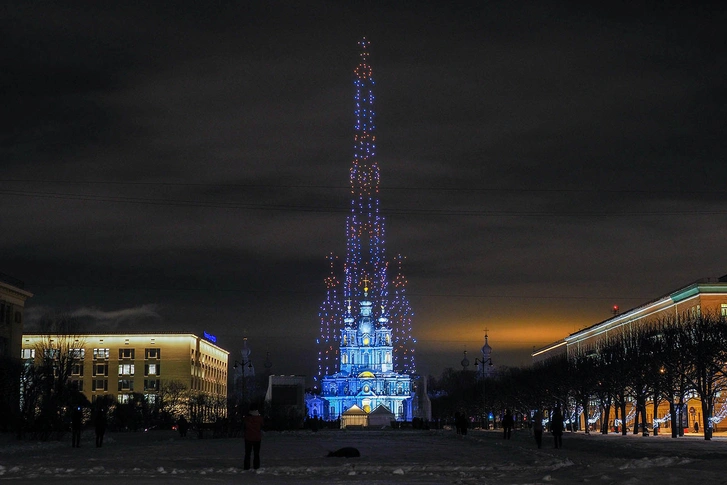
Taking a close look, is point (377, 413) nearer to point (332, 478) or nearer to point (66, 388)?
point (66, 388)

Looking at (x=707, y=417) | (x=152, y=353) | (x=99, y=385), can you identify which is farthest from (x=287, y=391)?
(x=707, y=417)

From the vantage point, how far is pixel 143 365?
176 metres

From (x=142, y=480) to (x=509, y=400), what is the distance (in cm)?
12235

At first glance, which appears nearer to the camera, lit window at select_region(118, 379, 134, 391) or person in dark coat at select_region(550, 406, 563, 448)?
person in dark coat at select_region(550, 406, 563, 448)

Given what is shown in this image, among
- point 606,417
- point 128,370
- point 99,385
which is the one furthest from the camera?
point 128,370

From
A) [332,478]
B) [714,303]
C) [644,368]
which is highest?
[714,303]

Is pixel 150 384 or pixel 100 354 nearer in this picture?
pixel 150 384

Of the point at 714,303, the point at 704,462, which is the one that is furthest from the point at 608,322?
the point at 704,462

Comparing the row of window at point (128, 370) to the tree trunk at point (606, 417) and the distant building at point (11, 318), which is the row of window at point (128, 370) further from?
the tree trunk at point (606, 417)

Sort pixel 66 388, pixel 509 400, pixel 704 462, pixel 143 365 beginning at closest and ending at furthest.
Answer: pixel 704 462, pixel 66 388, pixel 509 400, pixel 143 365

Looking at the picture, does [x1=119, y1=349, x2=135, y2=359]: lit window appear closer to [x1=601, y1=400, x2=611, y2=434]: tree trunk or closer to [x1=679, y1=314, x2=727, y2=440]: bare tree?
[x1=601, y1=400, x2=611, y2=434]: tree trunk

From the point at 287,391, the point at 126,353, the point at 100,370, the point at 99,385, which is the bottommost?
the point at 287,391

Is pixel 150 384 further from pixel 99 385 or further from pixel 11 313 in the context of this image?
pixel 11 313

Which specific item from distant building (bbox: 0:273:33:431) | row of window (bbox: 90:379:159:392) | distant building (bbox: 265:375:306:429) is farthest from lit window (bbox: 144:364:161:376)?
distant building (bbox: 0:273:33:431)
